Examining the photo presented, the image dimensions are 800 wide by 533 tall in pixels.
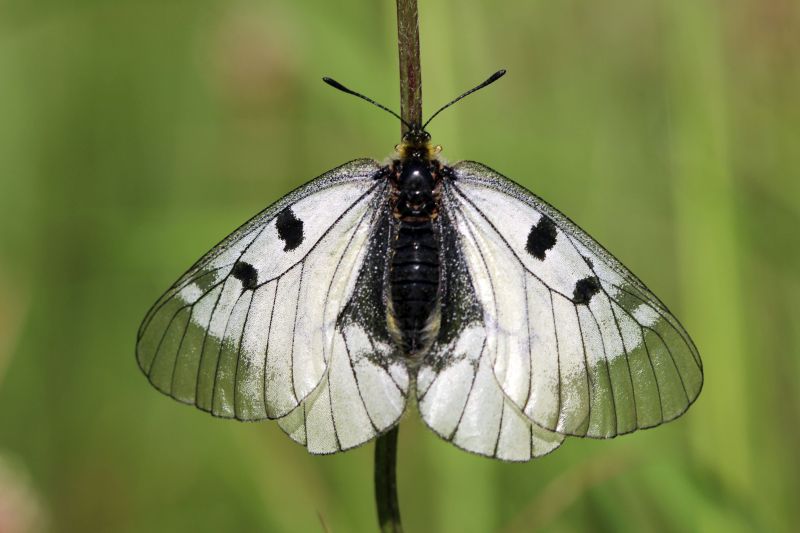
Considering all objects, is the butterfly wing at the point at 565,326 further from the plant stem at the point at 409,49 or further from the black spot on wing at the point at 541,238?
the plant stem at the point at 409,49

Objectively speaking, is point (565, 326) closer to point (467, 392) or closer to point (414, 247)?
point (467, 392)

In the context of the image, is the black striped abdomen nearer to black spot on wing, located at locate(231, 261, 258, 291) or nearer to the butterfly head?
the butterfly head

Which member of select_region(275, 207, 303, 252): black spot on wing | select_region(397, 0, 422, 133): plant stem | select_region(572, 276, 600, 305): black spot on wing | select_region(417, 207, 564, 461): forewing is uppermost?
select_region(275, 207, 303, 252): black spot on wing

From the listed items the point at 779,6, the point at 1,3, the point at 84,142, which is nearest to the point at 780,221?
the point at 779,6

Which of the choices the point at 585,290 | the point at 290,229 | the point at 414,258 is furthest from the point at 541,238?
the point at 290,229

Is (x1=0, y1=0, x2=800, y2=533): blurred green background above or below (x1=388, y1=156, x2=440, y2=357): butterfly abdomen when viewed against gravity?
above

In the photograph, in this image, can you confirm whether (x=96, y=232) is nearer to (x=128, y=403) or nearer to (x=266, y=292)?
(x=128, y=403)

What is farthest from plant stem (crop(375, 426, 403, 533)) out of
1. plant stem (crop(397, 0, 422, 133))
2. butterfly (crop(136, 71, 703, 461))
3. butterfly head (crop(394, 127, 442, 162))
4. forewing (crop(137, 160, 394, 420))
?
butterfly head (crop(394, 127, 442, 162))
